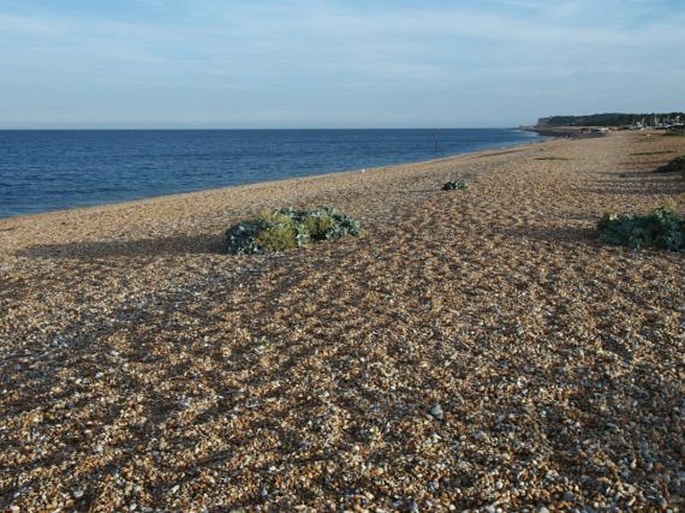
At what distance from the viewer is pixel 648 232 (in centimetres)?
1009

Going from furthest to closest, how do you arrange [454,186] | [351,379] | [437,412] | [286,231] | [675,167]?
[675,167] → [454,186] → [286,231] → [351,379] → [437,412]

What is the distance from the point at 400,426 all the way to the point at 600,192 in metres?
14.6

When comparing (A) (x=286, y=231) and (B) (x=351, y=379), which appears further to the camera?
(A) (x=286, y=231)

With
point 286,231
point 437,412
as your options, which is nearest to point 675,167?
point 286,231

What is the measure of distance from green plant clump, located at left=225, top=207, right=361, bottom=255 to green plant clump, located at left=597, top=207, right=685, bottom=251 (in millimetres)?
4686

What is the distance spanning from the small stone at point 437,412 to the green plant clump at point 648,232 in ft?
21.8

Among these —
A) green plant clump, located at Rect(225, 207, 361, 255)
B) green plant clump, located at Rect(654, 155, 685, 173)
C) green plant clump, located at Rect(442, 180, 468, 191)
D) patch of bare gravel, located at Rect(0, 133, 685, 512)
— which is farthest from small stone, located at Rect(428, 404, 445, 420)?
green plant clump, located at Rect(654, 155, 685, 173)

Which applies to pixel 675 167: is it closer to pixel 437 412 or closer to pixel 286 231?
pixel 286 231

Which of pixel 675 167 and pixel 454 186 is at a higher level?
pixel 675 167

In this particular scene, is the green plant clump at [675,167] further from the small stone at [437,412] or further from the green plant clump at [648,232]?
the small stone at [437,412]

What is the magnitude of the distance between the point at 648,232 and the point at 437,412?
281 inches

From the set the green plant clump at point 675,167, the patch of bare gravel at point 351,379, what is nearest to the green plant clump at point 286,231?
the patch of bare gravel at point 351,379

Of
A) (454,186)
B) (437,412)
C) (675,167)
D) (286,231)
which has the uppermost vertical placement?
(675,167)

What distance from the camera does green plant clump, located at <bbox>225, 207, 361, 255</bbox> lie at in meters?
10.8
